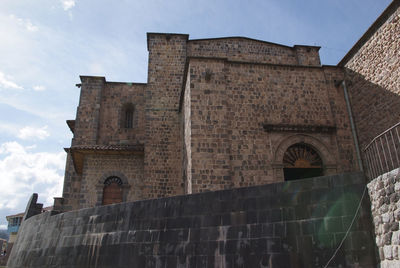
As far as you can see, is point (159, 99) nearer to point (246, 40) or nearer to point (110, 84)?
point (110, 84)

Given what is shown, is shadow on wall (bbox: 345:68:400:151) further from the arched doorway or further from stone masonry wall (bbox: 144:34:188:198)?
stone masonry wall (bbox: 144:34:188:198)

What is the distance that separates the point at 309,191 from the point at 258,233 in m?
1.38

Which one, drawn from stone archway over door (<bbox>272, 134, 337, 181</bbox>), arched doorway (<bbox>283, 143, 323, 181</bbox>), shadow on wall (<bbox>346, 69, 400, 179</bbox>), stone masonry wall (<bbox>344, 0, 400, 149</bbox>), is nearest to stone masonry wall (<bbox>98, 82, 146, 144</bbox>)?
stone archway over door (<bbox>272, 134, 337, 181</bbox>)

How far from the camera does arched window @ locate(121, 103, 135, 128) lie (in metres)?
18.6

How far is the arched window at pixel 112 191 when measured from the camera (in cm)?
1566

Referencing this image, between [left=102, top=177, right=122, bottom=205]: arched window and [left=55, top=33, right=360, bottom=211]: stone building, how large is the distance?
0.05 meters

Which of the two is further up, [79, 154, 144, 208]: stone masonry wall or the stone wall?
[79, 154, 144, 208]: stone masonry wall

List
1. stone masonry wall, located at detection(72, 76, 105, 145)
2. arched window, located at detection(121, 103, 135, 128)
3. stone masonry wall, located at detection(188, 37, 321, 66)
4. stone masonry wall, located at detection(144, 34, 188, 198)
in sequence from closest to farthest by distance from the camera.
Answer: stone masonry wall, located at detection(144, 34, 188, 198), stone masonry wall, located at detection(72, 76, 105, 145), stone masonry wall, located at detection(188, 37, 321, 66), arched window, located at detection(121, 103, 135, 128)

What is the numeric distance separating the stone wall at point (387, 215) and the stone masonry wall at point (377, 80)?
6859 mm

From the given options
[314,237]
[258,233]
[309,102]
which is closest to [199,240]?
[258,233]

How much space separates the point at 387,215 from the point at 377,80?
8.54 meters

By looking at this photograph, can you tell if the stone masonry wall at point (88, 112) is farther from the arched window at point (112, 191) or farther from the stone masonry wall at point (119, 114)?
the arched window at point (112, 191)

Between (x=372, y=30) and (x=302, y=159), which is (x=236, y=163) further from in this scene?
(x=372, y=30)

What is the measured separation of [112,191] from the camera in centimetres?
1580
